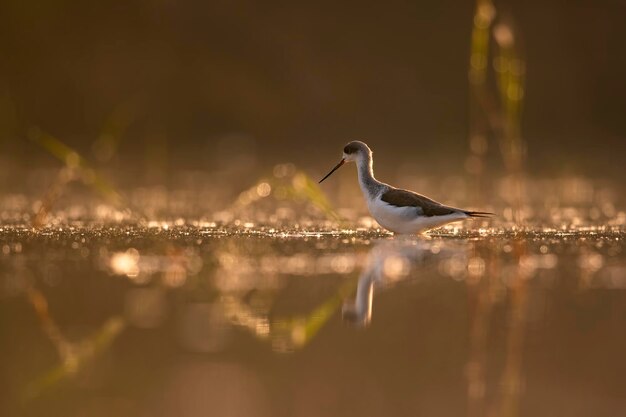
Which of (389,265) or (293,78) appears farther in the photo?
(293,78)

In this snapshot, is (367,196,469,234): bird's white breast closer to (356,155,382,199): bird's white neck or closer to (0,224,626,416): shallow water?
(0,224,626,416): shallow water

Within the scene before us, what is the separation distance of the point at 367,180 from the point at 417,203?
48.5 inches

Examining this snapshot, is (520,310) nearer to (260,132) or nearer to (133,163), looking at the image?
(133,163)

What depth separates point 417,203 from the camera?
11.3 meters

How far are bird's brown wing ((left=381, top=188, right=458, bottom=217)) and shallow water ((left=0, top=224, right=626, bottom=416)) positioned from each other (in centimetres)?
46

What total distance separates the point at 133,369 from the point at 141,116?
24.3 m

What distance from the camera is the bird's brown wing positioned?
11.2 metres

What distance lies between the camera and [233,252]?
10125 millimetres

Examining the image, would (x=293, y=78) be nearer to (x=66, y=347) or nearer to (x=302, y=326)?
(x=302, y=326)

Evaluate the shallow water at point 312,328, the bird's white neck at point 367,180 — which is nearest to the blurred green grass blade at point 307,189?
the shallow water at point 312,328

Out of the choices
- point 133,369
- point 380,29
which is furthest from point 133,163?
point 133,369

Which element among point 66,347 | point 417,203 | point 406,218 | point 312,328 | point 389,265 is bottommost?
point 66,347

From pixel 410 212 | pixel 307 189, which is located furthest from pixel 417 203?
pixel 307 189

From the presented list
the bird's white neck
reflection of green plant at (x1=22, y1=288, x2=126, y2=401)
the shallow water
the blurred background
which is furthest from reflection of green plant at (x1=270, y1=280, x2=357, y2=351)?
the blurred background
